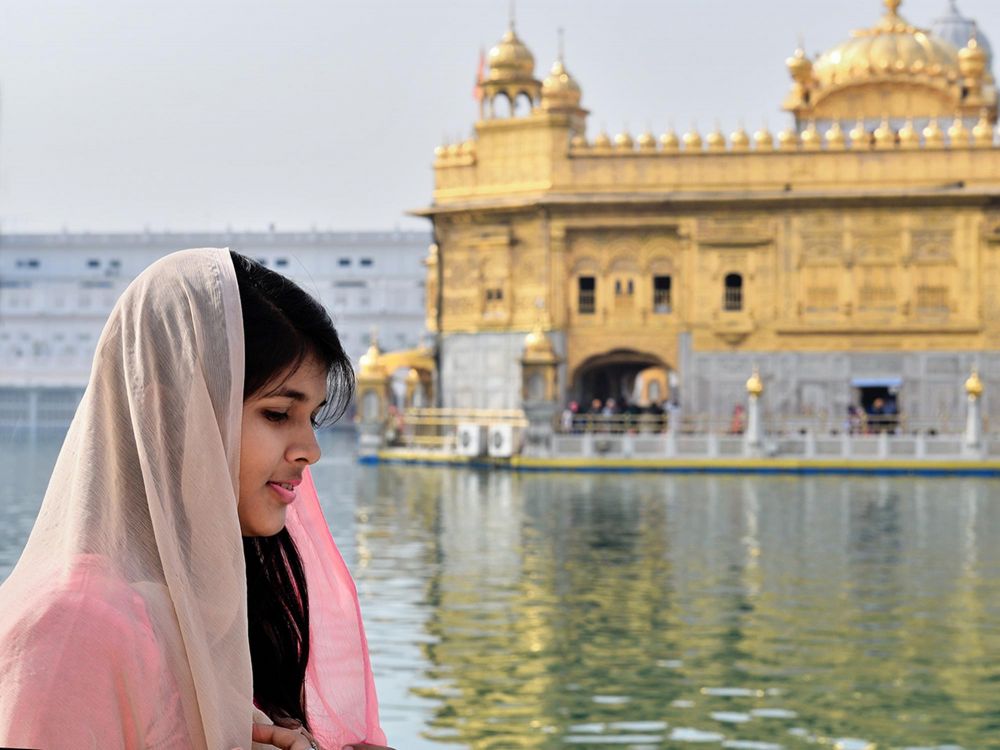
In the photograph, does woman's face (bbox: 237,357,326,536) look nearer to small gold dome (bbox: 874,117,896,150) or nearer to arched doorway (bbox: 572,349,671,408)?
small gold dome (bbox: 874,117,896,150)

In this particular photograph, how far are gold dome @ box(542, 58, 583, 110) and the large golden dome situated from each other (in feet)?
19.7

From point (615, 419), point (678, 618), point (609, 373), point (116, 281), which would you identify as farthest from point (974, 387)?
point (116, 281)

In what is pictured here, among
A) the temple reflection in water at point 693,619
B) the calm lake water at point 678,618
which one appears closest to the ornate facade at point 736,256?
the calm lake water at point 678,618

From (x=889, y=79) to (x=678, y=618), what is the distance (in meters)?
30.6

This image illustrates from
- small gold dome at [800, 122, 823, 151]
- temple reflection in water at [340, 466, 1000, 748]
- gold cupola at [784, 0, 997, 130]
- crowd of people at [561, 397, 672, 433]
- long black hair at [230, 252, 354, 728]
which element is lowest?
temple reflection in water at [340, 466, 1000, 748]

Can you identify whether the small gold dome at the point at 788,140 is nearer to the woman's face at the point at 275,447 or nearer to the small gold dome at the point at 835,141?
the small gold dome at the point at 835,141

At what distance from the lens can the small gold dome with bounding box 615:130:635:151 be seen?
3919 cm

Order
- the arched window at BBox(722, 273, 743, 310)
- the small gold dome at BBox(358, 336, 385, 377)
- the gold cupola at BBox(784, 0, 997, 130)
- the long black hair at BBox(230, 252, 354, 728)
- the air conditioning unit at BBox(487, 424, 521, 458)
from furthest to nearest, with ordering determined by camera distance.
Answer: the gold cupola at BBox(784, 0, 997, 130) < the small gold dome at BBox(358, 336, 385, 377) < the arched window at BBox(722, 273, 743, 310) < the air conditioning unit at BBox(487, 424, 521, 458) < the long black hair at BBox(230, 252, 354, 728)

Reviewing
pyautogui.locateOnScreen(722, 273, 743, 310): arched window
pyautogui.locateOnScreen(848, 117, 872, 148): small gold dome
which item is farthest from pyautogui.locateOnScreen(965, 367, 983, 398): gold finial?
pyautogui.locateOnScreen(848, 117, 872, 148): small gold dome

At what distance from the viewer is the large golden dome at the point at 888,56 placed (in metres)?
42.7

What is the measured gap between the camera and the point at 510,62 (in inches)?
1625

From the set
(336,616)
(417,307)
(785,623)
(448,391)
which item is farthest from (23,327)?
(336,616)

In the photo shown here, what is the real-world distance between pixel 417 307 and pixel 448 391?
41272 mm

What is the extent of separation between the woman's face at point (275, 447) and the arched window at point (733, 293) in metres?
36.9
